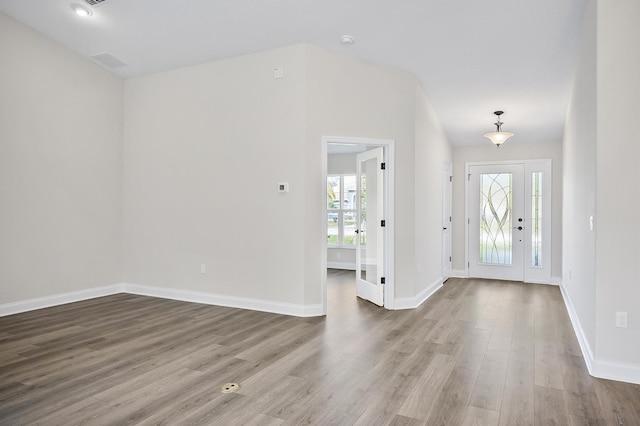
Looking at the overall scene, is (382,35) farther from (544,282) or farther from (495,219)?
(544,282)

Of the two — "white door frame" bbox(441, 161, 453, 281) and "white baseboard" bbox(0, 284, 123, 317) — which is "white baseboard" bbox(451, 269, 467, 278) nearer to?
"white door frame" bbox(441, 161, 453, 281)

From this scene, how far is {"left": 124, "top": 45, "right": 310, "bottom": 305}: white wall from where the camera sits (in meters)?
4.66

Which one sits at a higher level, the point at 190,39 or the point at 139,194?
the point at 190,39

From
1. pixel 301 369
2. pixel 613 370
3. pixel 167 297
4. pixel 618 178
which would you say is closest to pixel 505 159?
pixel 618 178

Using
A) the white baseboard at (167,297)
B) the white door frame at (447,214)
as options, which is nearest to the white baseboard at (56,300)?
the white baseboard at (167,297)

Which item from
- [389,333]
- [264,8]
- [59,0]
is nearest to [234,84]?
[264,8]

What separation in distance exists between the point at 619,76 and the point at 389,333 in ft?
9.35

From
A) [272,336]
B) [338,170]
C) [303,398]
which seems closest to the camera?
[303,398]

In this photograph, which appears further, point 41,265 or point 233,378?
point 41,265

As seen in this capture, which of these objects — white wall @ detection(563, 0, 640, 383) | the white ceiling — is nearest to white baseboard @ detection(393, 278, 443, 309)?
white wall @ detection(563, 0, 640, 383)

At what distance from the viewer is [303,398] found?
2.58 m

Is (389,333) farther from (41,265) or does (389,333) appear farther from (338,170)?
(338,170)

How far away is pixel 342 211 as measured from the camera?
886 cm

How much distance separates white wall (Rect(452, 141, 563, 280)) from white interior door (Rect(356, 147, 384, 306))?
275cm
